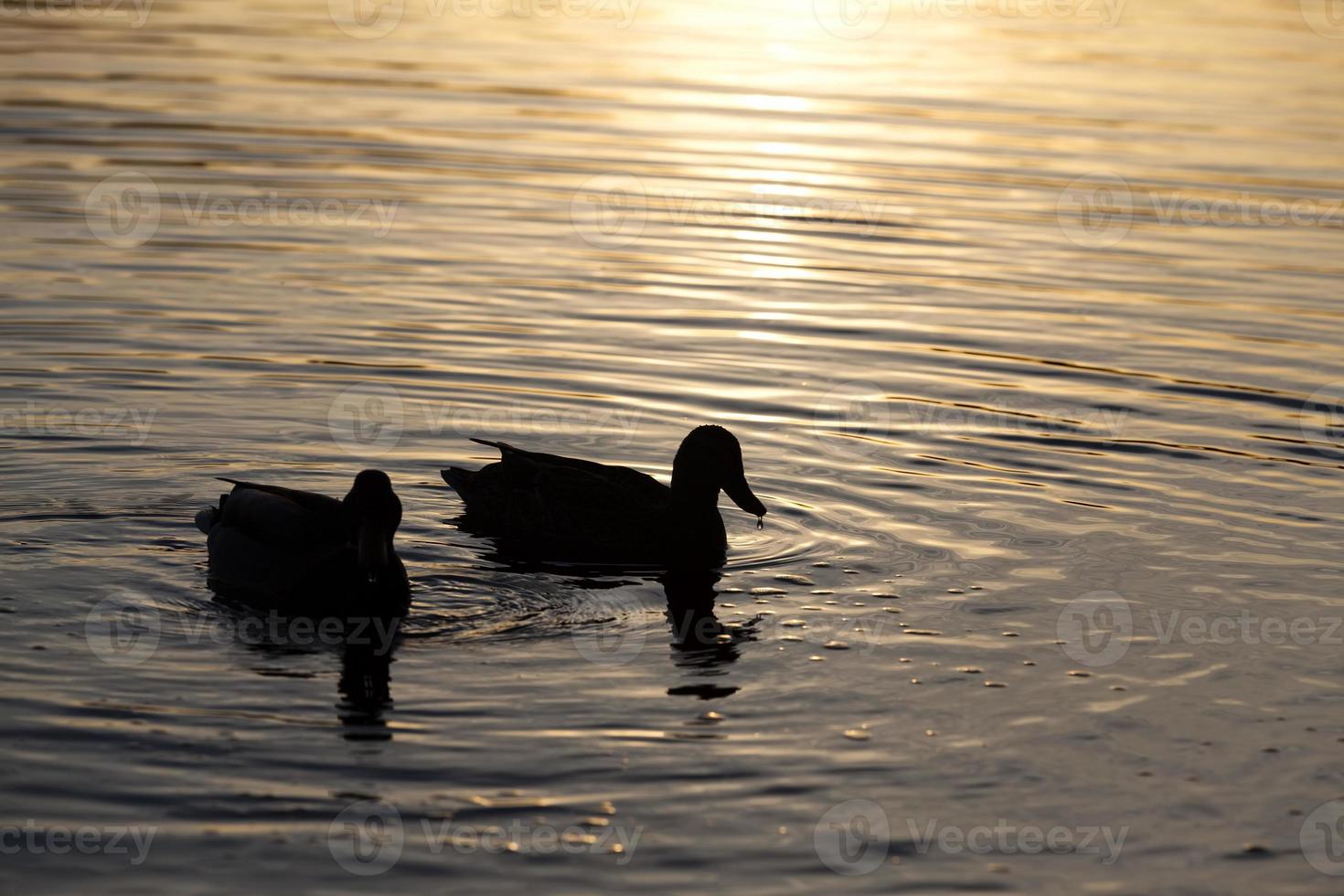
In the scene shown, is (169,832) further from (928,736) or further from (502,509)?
(502,509)

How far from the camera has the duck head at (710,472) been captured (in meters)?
11.7

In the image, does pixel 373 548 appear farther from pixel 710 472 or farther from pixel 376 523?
pixel 710 472

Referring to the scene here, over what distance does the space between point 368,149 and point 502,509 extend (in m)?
13.0

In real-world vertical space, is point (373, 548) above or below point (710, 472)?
below

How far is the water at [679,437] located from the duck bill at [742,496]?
0.96ft

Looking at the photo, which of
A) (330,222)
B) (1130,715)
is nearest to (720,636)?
(1130,715)

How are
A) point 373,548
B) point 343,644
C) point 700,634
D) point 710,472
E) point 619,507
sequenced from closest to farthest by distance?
1. point 343,644
2. point 373,548
3. point 700,634
4. point 619,507
5. point 710,472

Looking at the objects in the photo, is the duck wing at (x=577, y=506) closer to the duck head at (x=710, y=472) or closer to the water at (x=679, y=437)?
the duck head at (x=710, y=472)

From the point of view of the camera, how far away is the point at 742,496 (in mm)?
11875

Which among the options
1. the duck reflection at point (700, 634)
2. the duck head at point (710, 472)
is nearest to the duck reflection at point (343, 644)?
the duck reflection at point (700, 634)

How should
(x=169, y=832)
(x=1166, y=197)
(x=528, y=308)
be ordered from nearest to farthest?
(x=169, y=832) < (x=528, y=308) < (x=1166, y=197)

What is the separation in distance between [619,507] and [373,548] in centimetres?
238

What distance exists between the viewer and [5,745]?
26.2 ft

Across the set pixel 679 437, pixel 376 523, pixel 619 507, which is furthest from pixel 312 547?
pixel 679 437
